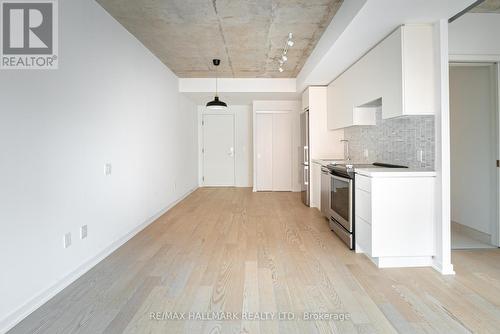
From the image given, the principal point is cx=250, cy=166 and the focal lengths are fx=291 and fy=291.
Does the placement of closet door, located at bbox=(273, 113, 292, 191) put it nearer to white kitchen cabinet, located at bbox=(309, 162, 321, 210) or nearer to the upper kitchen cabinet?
white kitchen cabinet, located at bbox=(309, 162, 321, 210)

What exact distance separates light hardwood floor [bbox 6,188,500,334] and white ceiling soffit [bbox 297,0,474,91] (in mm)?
2326

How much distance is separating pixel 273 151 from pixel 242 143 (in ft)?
4.42

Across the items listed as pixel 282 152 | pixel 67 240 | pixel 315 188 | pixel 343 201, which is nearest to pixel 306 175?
pixel 315 188

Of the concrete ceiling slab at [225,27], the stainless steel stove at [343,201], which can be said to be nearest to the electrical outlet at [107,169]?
the concrete ceiling slab at [225,27]

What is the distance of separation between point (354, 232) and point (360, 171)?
71 cm

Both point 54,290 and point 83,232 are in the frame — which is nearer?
point 54,290

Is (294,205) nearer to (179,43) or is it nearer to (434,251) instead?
(434,251)

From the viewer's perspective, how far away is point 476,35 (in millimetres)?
3314

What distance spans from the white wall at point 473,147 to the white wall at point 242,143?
5.54 metres

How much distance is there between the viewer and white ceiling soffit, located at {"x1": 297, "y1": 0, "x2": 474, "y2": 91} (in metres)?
2.43

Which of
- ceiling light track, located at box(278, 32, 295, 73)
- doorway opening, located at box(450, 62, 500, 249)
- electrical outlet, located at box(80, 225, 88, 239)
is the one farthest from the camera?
ceiling light track, located at box(278, 32, 295, 73)

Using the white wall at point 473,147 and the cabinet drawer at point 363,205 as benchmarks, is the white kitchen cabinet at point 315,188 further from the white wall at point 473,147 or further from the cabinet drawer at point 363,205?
the cabinet drawer at point 363,205

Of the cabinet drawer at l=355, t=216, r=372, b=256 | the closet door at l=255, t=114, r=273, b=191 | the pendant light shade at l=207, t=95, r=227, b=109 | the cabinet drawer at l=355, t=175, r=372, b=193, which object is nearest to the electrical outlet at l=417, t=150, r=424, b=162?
the cabinet drawer at l=355, t=175, r=372, b=193

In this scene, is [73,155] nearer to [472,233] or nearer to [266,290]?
[266,290]
